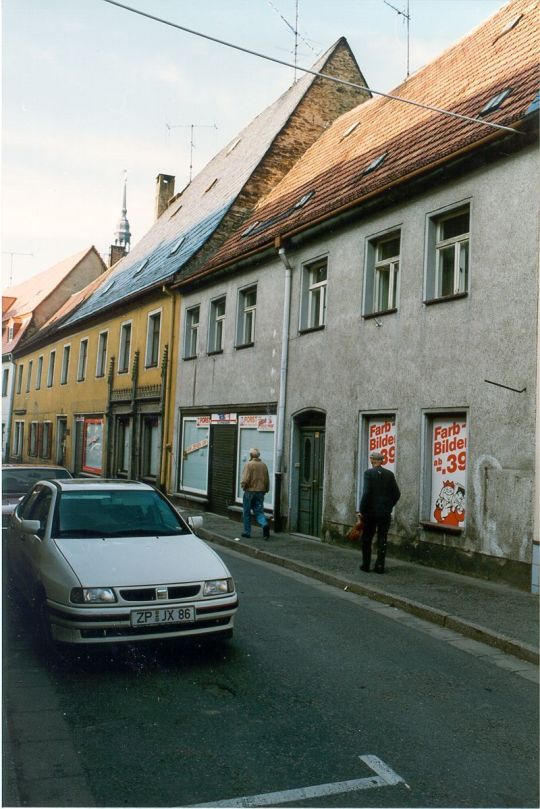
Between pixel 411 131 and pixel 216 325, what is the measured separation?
7384mm

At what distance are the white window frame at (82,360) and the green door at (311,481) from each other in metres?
17.0

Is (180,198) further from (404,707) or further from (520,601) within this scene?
(404,707)

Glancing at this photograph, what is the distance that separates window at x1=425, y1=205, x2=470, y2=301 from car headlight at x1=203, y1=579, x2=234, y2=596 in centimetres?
651

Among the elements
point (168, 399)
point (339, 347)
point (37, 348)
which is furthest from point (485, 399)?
point (37, 348)

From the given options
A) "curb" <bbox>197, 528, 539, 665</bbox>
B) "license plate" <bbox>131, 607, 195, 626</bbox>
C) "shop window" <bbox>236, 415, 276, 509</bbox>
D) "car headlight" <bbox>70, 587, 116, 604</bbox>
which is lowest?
"curb" <bbox>197, 528, 539, 665</bbox>

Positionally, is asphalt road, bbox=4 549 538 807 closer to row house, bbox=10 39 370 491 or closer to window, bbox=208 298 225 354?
window, bbox=208 298 225 354

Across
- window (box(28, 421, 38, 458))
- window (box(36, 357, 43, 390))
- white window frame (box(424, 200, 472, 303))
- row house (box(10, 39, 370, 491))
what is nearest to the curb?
white window frame (box(424, 200, 472, 303))

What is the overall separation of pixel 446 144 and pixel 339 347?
13.0 ft

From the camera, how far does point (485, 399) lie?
1026 centimetres

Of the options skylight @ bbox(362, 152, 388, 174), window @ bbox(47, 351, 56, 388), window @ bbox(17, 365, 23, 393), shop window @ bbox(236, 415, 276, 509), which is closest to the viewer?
skylight @ bbox(362, 152, 388, 174)

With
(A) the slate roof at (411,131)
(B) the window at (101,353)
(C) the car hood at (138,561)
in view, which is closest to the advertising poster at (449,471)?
(A) the slate roof at (411,131)

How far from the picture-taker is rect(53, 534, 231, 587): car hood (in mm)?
5891

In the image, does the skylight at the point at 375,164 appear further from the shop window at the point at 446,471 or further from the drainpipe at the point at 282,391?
the shop window at the point at 446,471

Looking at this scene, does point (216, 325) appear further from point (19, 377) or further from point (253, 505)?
point (19, 377)
